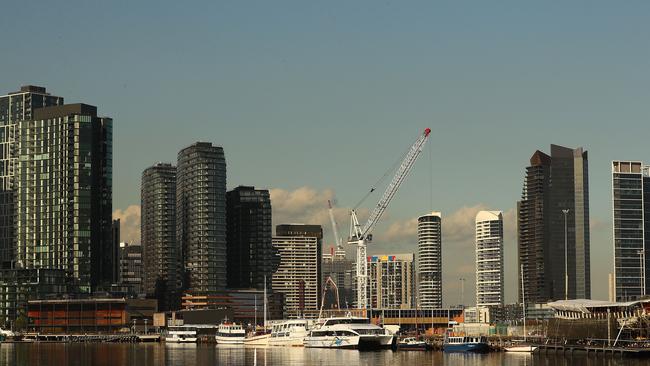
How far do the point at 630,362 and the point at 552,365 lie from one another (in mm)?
13358

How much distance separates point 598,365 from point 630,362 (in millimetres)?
9322

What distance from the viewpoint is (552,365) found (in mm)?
199875

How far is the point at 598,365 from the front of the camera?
632ft

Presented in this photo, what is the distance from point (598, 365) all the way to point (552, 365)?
9.75 metres

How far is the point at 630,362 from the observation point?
198625 mm
